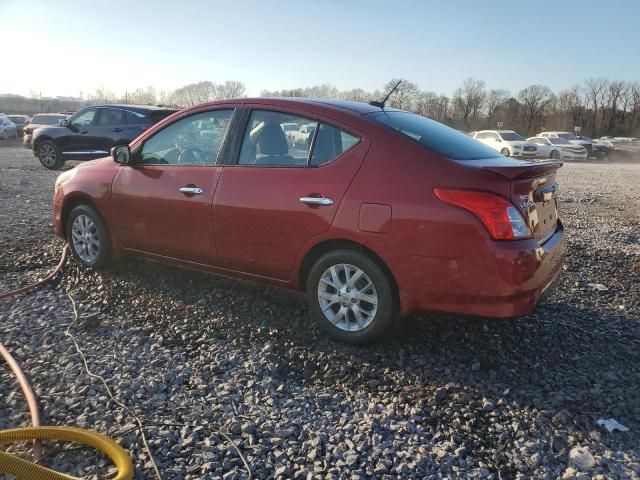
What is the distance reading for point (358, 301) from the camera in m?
3.66

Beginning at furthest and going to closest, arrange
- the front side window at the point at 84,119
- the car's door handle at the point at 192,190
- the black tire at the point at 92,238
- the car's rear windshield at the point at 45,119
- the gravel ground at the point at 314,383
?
the car's rear windshield at the point at 45,119 < the front side window at the point at 84,119 < the black tire at the point at 92,238 < the car's door handle at the point at 192,190 < the gravel ground at the point at 314,383

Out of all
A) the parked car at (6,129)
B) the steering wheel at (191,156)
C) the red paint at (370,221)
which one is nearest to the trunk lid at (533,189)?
the red paint at (370,221)

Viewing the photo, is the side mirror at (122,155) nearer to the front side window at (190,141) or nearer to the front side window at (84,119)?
the front side window at (190,141)

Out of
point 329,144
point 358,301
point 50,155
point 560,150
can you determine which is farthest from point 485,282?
point 560,150

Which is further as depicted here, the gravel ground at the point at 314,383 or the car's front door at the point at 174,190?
the car's front door at the point at 174,190

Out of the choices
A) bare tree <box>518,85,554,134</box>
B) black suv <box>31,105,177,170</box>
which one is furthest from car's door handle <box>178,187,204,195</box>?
bare tree <box>518,85,554,134</box>

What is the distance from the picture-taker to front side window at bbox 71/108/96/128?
14383mm

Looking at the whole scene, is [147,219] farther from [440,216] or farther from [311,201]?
[440,216]

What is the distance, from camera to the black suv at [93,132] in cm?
1338

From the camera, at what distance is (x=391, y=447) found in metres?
2.68

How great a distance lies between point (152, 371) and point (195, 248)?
49.4 inches

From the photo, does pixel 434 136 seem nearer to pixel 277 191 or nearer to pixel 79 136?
pixel 277 191

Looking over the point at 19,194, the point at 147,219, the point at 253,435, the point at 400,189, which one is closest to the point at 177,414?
the point at 253,435

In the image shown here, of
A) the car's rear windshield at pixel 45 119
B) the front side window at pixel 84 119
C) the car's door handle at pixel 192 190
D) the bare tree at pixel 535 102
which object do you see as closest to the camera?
the car's door handle at pixel 192 190
